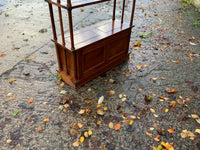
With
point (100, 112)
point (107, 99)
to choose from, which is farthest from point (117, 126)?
point (107, 99)

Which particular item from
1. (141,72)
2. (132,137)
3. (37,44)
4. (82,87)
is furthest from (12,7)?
(132,137)

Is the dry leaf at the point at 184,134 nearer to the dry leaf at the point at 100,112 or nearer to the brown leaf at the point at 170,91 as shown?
the brown leaf at the point at 170,91

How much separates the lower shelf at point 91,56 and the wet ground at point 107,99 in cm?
18

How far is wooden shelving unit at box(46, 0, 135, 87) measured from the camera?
2564 millimetres

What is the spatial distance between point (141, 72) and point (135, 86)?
49 cm

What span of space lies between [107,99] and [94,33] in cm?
120

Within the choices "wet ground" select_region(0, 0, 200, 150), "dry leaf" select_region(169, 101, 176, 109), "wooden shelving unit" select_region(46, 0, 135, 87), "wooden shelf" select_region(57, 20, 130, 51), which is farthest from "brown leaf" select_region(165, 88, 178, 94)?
"wooden shelf" select_region(57, 20, 130, 51)

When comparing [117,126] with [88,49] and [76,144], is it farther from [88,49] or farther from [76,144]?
[88,49]

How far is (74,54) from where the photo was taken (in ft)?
8.28

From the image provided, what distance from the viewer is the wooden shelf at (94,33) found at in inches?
104

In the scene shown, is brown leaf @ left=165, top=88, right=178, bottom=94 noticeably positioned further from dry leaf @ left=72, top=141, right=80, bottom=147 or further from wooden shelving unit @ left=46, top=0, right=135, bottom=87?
dry leaf @ left=72, top=141, right=80, bottom=147

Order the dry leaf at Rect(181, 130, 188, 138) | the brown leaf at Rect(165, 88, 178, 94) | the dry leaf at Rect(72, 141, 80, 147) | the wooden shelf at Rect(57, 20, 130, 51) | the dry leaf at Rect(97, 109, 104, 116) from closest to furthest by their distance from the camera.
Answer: the dry leaf at Rect(72, 141, 80, 147) < the dry leaf at Rect(181, 130, 188, 138) < the dry leaf at Rect(97, 109, 104, 116) < the wooden shelf at Rect(57, 20, 130, 51) < the brown leaf at Rect(165, 88, 178, 94)

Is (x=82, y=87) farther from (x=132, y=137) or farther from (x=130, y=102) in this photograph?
(x=132, y=137)

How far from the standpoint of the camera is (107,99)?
2.77 meters
